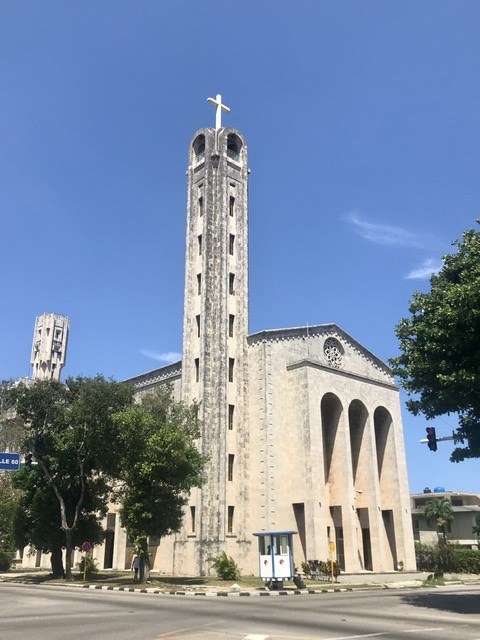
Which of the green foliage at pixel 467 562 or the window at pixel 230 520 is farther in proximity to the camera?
the green foliage at pixel 467 562

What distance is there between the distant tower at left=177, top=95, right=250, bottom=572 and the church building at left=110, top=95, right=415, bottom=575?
0.09 metres

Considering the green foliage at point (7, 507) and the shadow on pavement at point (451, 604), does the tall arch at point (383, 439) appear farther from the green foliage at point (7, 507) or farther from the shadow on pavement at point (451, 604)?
the green foliage at point (7, 507)

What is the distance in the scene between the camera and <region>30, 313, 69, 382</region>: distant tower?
119625mm

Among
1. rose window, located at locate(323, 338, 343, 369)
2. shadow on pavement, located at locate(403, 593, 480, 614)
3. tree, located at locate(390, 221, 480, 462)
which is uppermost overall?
rose window, located at locate(323, 338, 343, 369)

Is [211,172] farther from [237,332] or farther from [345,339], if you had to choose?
[345,339]

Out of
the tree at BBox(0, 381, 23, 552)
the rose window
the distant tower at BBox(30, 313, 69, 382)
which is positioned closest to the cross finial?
the rose window

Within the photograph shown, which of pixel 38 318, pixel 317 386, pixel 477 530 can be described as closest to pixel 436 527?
pixel 477 530

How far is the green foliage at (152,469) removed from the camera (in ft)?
99.0

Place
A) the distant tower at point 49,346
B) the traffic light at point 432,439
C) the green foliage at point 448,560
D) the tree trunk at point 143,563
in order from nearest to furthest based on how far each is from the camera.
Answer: the traffic light at point 432,439
the tree trunk at point 143,563
the green foliage at point 448,560
the distant tower at point 49,346

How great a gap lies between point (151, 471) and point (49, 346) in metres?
96.8

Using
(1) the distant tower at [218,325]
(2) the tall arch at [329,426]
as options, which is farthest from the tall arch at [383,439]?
(1) the distant tower at [218,325]

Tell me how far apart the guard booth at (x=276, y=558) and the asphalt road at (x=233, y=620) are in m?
8.03

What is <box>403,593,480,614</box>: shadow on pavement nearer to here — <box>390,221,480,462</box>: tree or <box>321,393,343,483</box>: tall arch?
<box>390,221,480,462</box>: tree

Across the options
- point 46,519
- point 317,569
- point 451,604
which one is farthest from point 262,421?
point 451,604
